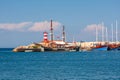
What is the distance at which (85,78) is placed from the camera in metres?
62.3

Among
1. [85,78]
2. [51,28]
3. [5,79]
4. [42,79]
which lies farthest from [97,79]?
[51,28]

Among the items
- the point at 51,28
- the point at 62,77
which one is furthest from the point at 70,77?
the point at 51,28

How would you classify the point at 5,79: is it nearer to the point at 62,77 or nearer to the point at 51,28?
the point at 62,77

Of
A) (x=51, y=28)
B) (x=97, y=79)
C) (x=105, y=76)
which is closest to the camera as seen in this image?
(x=97, y=79)

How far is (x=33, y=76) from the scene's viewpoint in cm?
6594

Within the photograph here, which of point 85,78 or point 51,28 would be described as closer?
point 85,78

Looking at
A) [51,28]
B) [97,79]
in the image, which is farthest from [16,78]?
[51,28]

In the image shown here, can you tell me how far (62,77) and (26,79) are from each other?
477 centimetres

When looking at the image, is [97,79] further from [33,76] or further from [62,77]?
[33,76]

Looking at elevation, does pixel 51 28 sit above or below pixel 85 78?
above

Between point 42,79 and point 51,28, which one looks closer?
point 42,79

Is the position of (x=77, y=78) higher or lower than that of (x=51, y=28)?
lower

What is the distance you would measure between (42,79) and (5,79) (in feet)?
15.4

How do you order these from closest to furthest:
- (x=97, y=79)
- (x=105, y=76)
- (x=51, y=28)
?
(x=97, y=79) → (x=105, y=76) → (x=51, y=28)
